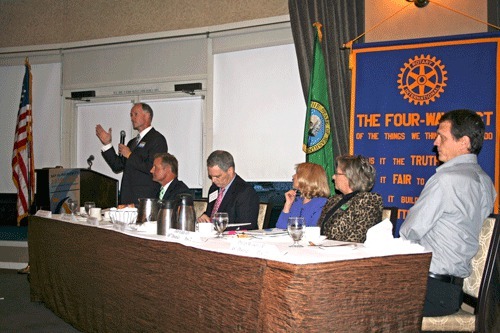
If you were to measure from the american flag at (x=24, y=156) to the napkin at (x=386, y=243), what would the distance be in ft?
17.3

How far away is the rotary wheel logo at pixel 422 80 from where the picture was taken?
4.23 m

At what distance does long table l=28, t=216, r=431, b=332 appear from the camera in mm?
2025

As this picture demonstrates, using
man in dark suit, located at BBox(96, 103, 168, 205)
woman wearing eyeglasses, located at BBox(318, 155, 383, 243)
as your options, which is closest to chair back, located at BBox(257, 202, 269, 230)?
woman wearing eyeglasses, located at BBox(318, 155, 383, 243)

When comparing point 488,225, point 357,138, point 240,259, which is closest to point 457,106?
point 357,138

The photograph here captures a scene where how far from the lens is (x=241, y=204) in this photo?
3.79m

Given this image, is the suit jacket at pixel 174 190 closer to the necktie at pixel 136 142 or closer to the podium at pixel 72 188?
the necktie at pixel 136 142

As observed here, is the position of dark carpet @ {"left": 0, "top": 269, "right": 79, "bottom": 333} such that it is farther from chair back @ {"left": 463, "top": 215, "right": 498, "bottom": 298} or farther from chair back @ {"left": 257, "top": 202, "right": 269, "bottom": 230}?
chair back @ {"left": 463, "top": 215, "right": 498, "bottom": 298}

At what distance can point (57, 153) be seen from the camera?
23.5 ft

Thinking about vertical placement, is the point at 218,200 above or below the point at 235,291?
above

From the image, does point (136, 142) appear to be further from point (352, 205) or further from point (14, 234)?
point (14, 234)

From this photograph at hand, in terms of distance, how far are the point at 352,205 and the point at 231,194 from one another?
0.98 m

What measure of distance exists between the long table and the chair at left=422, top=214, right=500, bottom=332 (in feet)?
0.92

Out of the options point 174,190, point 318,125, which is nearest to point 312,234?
point 174,190

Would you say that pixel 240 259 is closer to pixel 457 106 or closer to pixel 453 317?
pixel 453 317
